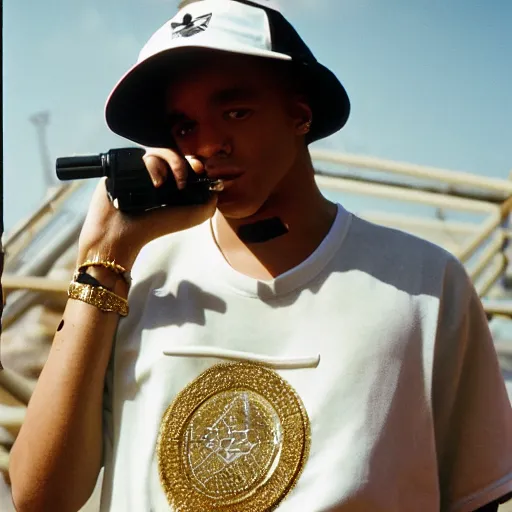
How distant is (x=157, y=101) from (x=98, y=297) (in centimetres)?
28

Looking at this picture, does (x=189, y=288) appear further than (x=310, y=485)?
Yes

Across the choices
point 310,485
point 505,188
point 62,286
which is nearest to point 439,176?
point 505,188

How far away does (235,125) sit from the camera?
96 cm

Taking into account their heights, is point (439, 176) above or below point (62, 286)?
above

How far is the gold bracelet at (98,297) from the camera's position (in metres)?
0.95

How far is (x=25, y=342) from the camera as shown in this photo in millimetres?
2406

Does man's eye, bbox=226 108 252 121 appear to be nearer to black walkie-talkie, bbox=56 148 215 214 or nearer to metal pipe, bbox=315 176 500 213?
black walkie-talkie, bbox=56 148 215 214

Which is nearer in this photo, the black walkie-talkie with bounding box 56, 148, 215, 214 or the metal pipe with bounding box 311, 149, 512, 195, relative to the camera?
A: the black walkie-talkie with bounding box 56, 148, 215, 214

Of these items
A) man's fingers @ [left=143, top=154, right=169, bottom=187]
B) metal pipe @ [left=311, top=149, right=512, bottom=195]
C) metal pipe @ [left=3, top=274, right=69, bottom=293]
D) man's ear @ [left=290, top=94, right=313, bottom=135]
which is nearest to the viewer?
man's fingers @ [left=143, top=154, right=169, bottom=187]

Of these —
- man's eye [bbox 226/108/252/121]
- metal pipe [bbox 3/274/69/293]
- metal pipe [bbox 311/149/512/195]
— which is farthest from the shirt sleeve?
metal pipe [bbox 3/274/69/293]

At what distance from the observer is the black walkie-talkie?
92cm

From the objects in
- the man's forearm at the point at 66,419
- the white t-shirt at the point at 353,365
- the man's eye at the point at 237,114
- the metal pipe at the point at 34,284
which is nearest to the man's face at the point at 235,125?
the man's eye at the point at 237,114

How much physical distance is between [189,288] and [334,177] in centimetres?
142

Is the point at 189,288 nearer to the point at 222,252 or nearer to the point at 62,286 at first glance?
the point at 222,252
